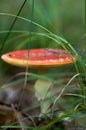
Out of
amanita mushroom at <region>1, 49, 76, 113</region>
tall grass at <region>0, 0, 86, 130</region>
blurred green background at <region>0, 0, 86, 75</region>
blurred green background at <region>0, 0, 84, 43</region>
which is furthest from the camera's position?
blurred green background at <region>0, 0, 84, 43</region>

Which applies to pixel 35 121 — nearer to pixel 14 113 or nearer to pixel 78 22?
pixel 14 113

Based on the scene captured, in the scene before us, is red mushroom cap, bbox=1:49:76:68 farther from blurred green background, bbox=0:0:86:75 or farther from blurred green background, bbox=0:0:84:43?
blurred green background, bbox=0:0:84:43

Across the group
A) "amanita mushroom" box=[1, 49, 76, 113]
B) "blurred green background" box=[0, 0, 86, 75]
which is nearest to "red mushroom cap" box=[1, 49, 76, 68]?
"amanita mushroom" box=[1, 49, 76, 113]

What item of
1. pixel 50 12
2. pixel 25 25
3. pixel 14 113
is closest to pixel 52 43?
pixel 50 12

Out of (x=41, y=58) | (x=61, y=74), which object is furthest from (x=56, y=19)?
(x=61, y=74)

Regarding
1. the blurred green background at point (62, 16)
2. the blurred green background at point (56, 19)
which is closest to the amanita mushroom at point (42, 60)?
the blurred green background at point (56, 19)

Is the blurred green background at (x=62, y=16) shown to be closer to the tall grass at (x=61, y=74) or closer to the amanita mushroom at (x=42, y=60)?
the tall grass at (x=61, y=74)

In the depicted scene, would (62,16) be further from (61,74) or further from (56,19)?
(61,74)

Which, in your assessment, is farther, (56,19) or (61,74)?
(56,19)
